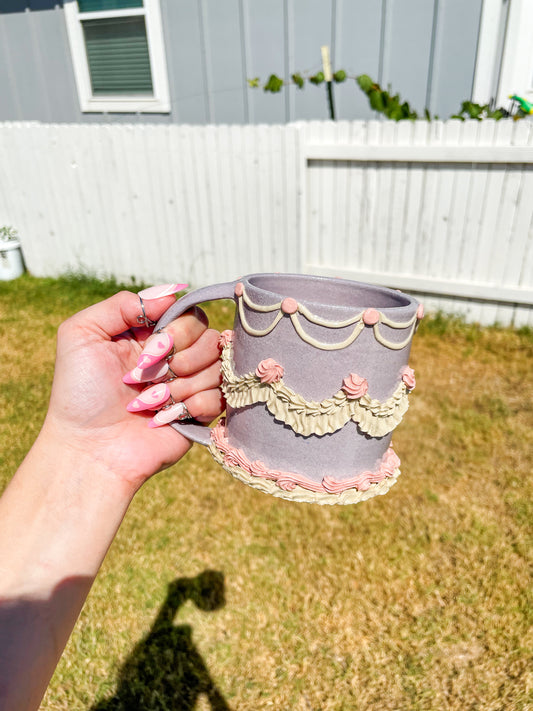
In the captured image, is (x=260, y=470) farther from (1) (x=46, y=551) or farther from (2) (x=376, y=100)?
(2) (x=376, y=100)

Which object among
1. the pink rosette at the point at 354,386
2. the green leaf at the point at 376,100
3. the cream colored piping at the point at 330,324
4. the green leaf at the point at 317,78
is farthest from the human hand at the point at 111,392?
the green leaf at the point at 317,78

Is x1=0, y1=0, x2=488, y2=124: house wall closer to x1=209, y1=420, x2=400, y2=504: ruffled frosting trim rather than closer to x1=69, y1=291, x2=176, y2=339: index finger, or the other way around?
x1=69, y1=291, x2=176, y2=339: index finger

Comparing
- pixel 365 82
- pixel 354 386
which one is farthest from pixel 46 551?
pixel 365 82

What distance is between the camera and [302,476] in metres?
1.25

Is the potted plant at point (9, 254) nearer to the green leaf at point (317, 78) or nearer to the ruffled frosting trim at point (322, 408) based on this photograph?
the green leaf at point (317, 78)

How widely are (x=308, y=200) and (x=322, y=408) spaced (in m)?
4.17

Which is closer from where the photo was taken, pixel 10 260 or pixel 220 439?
pixel 220 439

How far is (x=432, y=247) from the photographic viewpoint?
4781 millimetres

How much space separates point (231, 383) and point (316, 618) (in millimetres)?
1682

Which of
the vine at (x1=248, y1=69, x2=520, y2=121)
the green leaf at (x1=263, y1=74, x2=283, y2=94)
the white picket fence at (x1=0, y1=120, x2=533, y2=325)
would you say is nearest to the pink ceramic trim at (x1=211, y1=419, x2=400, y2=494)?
the white picket fence at (x1=0, y1=120, x2=533, y2=325)

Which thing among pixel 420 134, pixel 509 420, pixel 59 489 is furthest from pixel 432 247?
pixel 59 489

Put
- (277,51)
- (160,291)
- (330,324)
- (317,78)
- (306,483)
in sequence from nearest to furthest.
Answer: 1. (330,324)
2. (306,483)
3. (160,291)
4. (317,78)
5. (277,51)

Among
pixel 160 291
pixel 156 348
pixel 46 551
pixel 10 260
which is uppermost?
pixel 160 291

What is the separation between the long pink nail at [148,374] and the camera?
156cm
